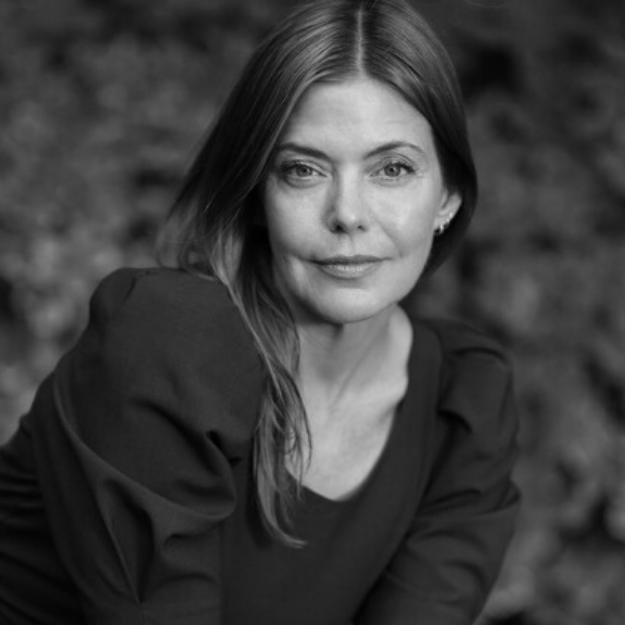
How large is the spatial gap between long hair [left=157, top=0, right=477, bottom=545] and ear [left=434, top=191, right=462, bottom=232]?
0.04 feet

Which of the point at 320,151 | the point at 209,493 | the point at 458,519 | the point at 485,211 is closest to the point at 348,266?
the point at 320,151

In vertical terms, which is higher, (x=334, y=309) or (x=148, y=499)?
(x=334, y=309)

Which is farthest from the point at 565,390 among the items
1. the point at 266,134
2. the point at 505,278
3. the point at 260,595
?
the point at 266,134

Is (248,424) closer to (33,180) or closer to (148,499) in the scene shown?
(148,499)

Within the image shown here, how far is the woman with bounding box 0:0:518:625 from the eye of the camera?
201cm

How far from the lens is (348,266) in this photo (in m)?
2.15

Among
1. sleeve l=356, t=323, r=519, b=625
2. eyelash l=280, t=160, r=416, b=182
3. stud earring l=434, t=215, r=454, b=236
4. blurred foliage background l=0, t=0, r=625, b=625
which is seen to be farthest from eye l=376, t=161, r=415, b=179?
blurred foliage background l=0, t=0, r=625, b=625

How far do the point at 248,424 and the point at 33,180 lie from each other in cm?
178

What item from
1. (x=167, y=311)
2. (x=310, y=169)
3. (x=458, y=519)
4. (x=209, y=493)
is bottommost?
(x=458, y=519)

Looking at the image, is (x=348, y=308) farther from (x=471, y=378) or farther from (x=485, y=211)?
(x=485, y=211)

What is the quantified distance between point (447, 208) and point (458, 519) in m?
0.54

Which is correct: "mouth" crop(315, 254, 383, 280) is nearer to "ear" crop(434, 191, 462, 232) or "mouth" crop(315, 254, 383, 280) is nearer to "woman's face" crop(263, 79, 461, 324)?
"woman's face" crop(263, 79, 461, 324)

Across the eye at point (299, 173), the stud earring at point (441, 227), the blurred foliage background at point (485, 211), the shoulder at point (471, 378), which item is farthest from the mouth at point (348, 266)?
the blurred foliage background at point (485, 211)

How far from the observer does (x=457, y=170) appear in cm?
229
